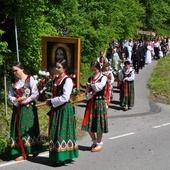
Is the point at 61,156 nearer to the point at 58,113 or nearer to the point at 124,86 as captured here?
the point at 58,113

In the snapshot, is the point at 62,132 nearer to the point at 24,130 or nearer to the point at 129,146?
the point at 24,130

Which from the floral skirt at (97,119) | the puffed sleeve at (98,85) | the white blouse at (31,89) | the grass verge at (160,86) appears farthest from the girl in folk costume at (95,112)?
the grass verge at (160,86)

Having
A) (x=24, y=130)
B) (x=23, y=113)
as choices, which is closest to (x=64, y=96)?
(x=23, y=113)

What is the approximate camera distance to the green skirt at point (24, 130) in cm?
777

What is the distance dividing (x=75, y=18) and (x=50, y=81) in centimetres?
951

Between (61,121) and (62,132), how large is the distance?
20 cm

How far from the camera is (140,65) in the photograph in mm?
25016

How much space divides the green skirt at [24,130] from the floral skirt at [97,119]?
Result: 4.09 feet

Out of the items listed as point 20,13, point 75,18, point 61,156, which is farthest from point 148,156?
point 75,18

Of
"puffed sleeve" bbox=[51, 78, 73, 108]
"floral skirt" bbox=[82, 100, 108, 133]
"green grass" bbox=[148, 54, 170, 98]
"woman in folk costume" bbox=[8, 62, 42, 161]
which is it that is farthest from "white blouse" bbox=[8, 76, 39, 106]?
"green grass" bbox=[148, 54, 170, 98]

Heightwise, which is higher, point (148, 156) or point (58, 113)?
point (58, 113)

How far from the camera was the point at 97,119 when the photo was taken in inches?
340

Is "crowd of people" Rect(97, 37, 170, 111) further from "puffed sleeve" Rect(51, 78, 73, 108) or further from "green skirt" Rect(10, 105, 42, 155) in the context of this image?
"puffed sleeve" Rect(51, 78, 73, 108)

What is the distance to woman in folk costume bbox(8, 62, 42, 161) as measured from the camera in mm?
7723
